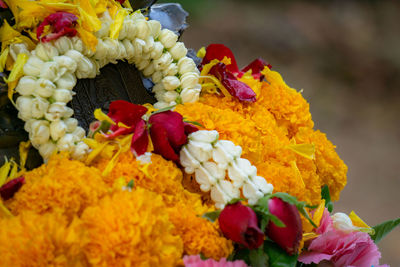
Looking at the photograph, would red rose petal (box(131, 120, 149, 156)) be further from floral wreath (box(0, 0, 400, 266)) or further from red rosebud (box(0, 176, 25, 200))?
red rosebud (box(0, 176, 25, 200))

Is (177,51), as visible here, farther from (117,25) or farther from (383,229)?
(383,229)

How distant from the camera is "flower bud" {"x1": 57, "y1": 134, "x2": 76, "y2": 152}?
71cm

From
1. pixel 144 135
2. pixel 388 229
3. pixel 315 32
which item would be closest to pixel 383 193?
pixel 315 32

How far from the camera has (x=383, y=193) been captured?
2711mm

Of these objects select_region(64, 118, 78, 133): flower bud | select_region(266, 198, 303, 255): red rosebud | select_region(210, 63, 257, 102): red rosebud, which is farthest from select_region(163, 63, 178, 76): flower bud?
Result: select_region(266, 198, 303, 255): red rosebud

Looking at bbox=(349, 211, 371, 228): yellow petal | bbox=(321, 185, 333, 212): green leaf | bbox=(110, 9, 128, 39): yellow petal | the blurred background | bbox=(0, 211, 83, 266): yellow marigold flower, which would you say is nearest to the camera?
bbox=(0, 211, 83, 266): yellow marigold flower

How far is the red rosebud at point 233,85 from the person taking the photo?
92cm

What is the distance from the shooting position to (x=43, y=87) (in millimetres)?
683

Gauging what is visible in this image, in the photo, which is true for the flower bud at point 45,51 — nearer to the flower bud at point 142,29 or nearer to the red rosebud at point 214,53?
the flower bud at point 142,29

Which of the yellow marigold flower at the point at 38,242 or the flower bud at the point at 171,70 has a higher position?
the flower bud at the point at 171,70

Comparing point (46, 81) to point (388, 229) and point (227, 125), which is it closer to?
point (227, 125)

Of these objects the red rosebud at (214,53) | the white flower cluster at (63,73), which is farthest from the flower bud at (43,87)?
the red rosebud at (214,53)

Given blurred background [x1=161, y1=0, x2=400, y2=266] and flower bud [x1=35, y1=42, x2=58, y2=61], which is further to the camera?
blurred background [x1=161, y1=0, x2=400, y2=266]

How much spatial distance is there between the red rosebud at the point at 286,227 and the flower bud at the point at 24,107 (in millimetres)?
395
